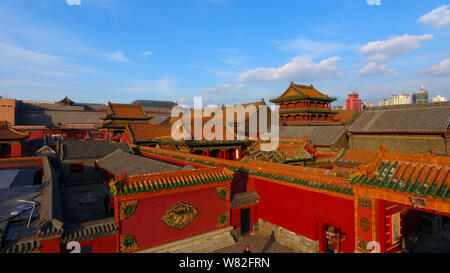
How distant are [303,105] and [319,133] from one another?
13.9 metres

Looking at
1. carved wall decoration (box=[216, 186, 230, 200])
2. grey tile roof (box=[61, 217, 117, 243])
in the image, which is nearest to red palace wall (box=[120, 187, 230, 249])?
carved wall decoration (box=[216, 186, 230, 200])

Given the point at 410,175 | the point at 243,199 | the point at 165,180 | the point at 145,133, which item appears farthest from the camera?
the point at 145,133

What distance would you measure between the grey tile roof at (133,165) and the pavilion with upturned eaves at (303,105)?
110 ft

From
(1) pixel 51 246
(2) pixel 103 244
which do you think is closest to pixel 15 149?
(1) pixel 51 246

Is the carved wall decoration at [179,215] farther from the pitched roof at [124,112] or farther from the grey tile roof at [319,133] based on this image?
the pitched roof at [124,112]

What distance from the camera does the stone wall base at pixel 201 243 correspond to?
9531 mm

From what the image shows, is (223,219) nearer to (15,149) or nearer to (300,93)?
(15,149)

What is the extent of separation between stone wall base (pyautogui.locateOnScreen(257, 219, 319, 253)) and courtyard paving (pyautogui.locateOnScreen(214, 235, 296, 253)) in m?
0.21

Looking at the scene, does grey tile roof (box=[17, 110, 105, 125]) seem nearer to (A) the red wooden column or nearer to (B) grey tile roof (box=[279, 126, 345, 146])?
(A) the red wooden column

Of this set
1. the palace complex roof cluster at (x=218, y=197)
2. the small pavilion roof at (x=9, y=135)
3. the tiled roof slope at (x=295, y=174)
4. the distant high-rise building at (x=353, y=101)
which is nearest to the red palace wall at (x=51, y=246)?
the palace complex roof cluster at (x=218, y=197)

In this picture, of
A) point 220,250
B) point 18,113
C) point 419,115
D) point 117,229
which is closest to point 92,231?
point 117,229

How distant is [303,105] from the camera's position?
151 ft

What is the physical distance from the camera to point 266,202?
12.7 m

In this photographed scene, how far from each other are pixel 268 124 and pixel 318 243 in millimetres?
40503
